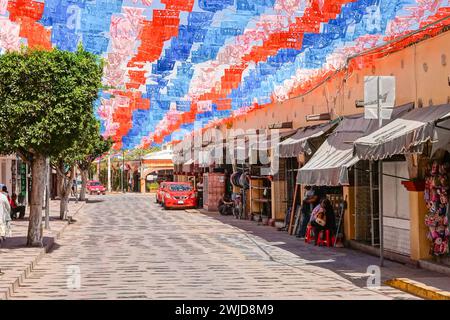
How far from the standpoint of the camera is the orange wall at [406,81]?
Result: 15102 mm

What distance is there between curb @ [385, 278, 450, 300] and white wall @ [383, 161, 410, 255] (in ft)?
13.3

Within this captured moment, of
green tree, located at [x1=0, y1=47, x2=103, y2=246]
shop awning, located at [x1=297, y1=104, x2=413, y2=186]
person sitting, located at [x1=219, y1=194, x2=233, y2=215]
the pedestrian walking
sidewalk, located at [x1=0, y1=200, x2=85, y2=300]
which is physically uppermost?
green tree, located at [x1=0, y1=47, x2=103, y2=246]

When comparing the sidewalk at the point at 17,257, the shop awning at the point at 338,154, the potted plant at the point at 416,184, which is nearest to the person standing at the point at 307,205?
the shop awning at the point at 338,154

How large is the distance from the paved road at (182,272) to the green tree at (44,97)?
3058 millimetres

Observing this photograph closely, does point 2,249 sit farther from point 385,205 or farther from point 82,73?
point 385,205

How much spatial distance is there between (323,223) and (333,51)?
4.80 m

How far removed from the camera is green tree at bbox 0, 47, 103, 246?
18547 mm

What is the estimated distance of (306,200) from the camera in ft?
75.2

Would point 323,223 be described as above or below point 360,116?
below

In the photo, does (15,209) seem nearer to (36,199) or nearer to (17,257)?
(36,199)

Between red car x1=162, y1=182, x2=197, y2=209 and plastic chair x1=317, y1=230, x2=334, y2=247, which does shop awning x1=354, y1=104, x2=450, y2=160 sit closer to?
plastic chair x1=317, y1=230, x2=334, y2=247

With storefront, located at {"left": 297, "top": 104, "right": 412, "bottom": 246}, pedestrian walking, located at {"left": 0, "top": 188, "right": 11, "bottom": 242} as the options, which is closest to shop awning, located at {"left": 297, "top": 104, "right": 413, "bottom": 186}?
storefront, located at {"left": 297, "top": 104, "right": 412, "bottom": 246}

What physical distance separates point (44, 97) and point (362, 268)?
8.75 m
